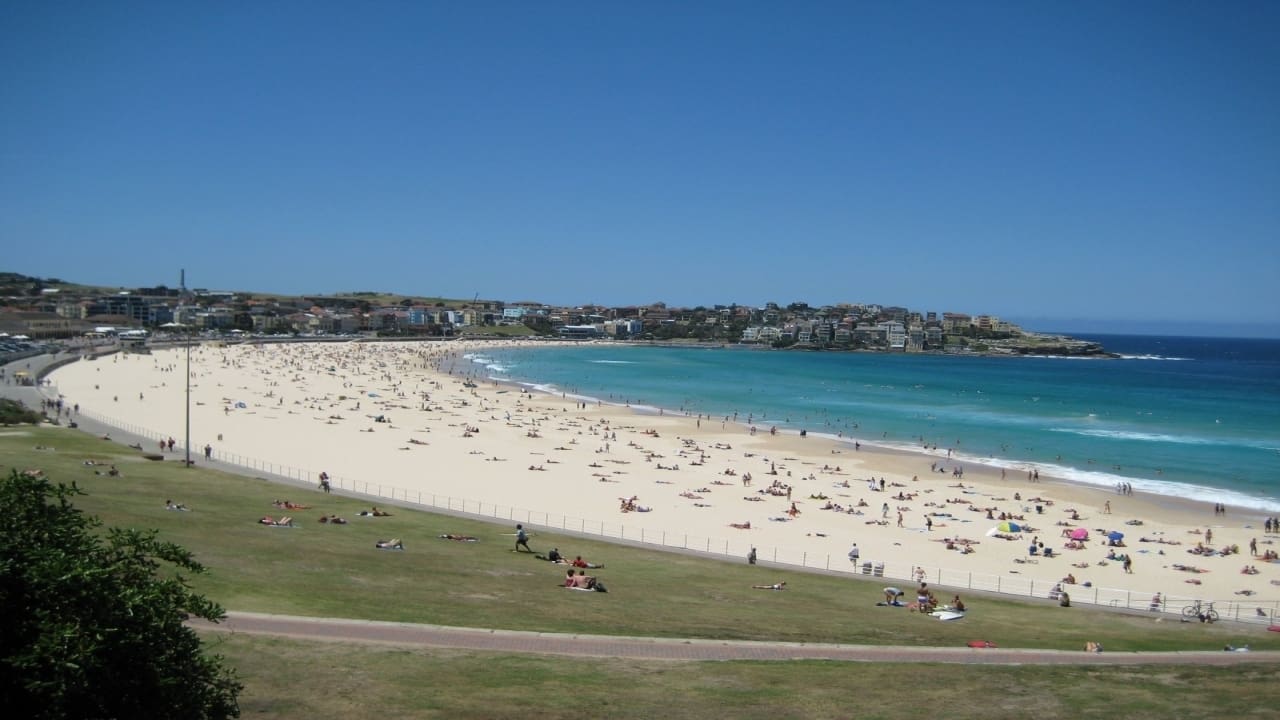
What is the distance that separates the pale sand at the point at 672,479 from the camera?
81.6 feet

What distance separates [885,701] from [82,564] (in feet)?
28.3

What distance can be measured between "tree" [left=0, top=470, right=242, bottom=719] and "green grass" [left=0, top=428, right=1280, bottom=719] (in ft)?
7.80

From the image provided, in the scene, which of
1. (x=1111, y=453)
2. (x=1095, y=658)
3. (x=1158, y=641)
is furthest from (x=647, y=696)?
(x=1111, y=453)

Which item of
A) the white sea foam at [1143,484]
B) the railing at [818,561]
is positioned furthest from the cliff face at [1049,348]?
the railing at [818,561]

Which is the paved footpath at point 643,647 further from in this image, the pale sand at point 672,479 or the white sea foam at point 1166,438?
the white sea foam at point 1166,438

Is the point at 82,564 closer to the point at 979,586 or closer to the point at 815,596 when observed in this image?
the point at 815,596

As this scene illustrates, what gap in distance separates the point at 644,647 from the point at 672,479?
23.8 metres

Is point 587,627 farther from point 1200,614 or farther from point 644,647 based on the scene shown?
point 1200,614

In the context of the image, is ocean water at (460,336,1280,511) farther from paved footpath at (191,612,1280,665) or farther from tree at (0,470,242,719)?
tree at (0,470,242,719)

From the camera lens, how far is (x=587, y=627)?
1342 centimetres

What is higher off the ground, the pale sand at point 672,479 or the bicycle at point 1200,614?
the bicycle at point 1200,614

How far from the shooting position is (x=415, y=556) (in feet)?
57.2

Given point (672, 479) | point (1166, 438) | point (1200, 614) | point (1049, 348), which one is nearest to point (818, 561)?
point (1200, 614)

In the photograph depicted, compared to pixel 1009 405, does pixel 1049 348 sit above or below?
above
